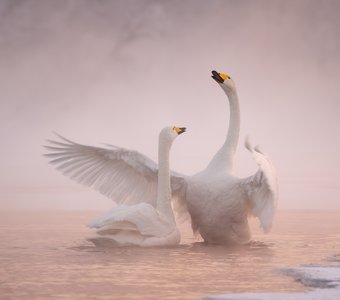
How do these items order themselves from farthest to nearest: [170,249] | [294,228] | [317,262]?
[294,228], [170,249], [317,262]

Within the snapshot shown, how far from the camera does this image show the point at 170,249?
11.6m

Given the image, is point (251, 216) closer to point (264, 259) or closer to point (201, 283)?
point (264, 259)

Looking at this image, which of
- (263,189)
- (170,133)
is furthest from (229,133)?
(263,189)

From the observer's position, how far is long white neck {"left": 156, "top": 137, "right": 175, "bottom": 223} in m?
12.6

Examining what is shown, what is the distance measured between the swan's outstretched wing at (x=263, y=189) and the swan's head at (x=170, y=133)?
1229 millimetres

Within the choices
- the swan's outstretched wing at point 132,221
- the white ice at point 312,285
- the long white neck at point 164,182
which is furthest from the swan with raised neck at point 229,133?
the white ice at point 312,285

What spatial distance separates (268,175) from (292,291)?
11.6 ft

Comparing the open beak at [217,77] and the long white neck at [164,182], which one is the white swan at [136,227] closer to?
the long white neck at [164,182]

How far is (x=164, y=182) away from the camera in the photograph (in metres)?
12.8

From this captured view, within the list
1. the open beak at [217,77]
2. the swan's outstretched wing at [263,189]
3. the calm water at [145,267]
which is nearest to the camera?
the calm water at [145,267]

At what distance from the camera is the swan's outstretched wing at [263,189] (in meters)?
11.0

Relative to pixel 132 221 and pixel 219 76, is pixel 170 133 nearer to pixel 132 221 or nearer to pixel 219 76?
pixel 219 76

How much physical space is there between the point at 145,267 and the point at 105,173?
15.5 feet

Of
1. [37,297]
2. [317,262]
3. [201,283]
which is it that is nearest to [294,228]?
[317,262]
